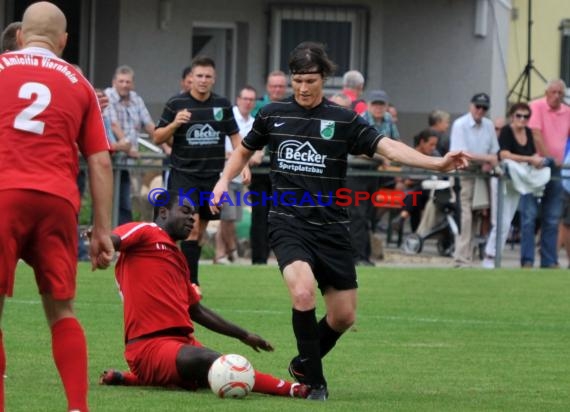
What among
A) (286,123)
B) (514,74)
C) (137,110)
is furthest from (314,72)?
(514,74)

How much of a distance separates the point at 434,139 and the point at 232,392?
12665 millimetres

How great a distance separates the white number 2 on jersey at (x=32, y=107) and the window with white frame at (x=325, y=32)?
58.7 ft

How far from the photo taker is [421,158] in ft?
29.2

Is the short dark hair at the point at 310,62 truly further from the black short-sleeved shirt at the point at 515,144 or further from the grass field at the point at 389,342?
the black short-sleeved shirt at the point at 515,144

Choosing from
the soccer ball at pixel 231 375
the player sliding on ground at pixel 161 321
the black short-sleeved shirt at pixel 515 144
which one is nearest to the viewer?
the soccer ball at pixel 231 375

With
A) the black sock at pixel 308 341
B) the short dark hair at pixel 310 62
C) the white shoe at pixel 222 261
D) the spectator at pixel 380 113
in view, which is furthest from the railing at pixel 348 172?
the black sock at pixel 308 341

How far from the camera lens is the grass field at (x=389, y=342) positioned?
8.74 meters

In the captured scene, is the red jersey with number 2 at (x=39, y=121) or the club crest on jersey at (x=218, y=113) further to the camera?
the club crest on jersey at (x=218, y=113)

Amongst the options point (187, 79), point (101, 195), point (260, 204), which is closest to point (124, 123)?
point (187, 79)

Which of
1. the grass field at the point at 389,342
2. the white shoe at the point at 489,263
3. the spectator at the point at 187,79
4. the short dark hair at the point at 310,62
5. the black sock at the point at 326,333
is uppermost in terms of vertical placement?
the spectator at the point at 187,79

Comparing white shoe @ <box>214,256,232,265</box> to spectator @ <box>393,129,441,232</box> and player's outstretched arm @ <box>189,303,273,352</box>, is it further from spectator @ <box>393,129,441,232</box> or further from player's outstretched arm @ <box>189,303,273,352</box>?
player's outstretched arm @ <box>189,303,273,352</box>

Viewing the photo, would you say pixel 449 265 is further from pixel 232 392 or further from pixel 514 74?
pixel 232 392

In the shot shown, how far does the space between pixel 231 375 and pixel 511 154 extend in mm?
10883

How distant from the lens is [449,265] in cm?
1980
